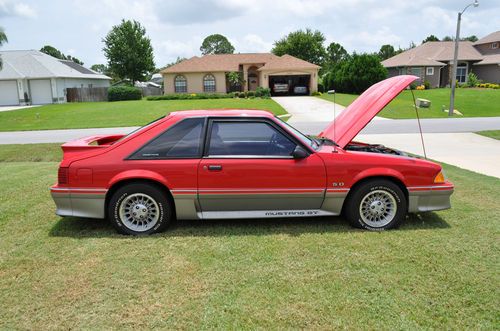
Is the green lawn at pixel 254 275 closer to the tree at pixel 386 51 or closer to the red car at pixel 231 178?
the red car at pixel 231 178

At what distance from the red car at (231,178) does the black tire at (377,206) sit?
1cm

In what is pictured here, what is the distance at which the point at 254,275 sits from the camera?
379 cm

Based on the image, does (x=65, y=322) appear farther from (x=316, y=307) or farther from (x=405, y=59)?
(x=405, y=59)

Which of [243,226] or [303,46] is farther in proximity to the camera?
[303,46]

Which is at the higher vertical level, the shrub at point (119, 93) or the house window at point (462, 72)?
the house window at point (462, 72)

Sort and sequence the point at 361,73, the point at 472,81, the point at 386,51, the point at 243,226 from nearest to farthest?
1. the point at 243,226
2. the point at 361,73
3. the point at 472,81
4. the point at 386,51

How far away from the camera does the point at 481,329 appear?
9.75ft

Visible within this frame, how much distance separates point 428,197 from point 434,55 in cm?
4804

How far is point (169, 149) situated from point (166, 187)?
0.45 m

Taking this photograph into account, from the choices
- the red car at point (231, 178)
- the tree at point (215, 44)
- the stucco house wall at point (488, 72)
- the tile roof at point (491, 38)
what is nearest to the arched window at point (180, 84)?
the stucco house wall at point (488, 72)

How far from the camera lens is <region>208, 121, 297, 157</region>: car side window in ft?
15.8

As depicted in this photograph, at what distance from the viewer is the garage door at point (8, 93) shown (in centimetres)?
4184

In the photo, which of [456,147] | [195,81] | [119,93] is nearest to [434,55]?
[195,81]

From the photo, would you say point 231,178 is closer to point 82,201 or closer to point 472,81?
point 82,201
